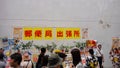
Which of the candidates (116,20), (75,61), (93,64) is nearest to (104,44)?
(116,20)

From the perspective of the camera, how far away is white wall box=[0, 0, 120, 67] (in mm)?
13031

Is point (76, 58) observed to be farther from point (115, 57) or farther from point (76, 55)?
point (115, 57)

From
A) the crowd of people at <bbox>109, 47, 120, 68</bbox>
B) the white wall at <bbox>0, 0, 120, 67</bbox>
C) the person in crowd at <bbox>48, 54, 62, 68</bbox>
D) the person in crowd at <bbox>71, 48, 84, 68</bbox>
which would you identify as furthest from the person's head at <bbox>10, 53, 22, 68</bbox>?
the crowd of people at <bbox>109, 47, 120, 68</bbox>

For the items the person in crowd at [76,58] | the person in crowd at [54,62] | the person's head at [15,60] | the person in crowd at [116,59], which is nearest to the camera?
the person in crowd at [54,62]

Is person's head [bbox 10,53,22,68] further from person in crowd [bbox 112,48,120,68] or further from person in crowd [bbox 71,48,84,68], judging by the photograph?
person in crowd [bbox 112,48,120,68]

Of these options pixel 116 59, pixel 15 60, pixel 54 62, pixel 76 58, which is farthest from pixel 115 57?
pixel 54 62

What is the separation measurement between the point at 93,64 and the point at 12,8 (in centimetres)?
628

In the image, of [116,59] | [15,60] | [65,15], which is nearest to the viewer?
[15,60]

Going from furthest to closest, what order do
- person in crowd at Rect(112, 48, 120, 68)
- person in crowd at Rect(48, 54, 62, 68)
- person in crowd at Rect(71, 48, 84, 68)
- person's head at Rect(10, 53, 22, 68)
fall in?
1. person in crowd at Rect(112, 48, 120, 68)
2. person in crowd at Rect(71, 48, 84, 68)
3. person's head at Rect(10, 53, 22, 68)
4. person in crowd at Rect(48, 54, 62, 68)

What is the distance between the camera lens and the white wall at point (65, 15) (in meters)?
13.0

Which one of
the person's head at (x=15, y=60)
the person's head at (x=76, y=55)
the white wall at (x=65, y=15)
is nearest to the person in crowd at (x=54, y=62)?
the person's head at (x=15, y=60)

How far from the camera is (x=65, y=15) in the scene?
1352 cm

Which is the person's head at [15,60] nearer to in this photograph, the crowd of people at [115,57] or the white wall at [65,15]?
the white wall at [65,15]

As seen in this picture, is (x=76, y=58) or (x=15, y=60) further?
(x=76, y=58)
